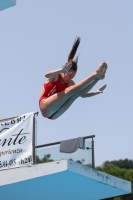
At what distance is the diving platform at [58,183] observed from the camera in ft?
43.3

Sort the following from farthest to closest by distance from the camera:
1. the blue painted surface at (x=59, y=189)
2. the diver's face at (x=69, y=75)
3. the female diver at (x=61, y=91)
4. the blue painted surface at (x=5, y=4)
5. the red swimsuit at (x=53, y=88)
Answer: the blue painted surface at (x=59, y=189)
the blue painted surface at (x=5, y=4)
the red swimsuit at (x=53, y=88)
the diver's face at (x=69, y=75)
the female diver at (x=61, y=91)

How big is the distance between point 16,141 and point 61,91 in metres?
5.10

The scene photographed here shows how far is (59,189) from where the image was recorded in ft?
47.3

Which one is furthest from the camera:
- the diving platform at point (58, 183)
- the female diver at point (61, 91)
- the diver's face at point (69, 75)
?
the diving platform at point (58, 183)

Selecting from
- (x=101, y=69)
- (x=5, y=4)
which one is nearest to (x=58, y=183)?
(x=5, y=4)

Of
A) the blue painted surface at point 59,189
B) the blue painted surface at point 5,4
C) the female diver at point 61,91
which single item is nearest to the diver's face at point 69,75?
the female diver at point 61,91

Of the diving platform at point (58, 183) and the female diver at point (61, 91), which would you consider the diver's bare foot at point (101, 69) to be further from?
the diving platform at point (58, 183)

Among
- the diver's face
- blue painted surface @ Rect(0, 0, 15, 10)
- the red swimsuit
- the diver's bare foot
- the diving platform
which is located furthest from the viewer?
the diving platform

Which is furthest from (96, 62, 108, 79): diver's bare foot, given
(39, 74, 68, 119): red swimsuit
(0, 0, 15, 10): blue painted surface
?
(0, 0, 15, 10): blue painted surface

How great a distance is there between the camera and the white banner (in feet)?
44.8

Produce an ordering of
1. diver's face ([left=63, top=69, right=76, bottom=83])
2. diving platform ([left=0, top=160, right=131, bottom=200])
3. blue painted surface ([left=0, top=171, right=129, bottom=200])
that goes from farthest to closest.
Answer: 1. blue painted surface ([left=0, top=171, right=129, bottom=200])
2. diving platform ([left=0, top=160, right=131, bottom=200])
3. diver's face ([left=63, top=69, right=76, bottom=83])

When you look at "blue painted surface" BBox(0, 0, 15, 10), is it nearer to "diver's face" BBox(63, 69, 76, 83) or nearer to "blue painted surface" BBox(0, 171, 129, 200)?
"diver's face" BBox(63, 69, 76, 83)

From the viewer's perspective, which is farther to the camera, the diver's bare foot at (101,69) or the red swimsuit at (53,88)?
the red swimsuit at (53,88)

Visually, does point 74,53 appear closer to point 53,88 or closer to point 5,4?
point 53,88
